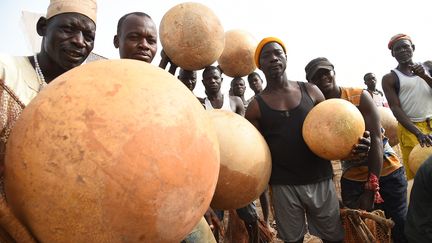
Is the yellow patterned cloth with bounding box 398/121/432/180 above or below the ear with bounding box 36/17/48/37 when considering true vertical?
below

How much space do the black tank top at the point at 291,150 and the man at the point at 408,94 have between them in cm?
211

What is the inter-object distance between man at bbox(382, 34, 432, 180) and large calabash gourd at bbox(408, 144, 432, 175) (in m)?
0.12

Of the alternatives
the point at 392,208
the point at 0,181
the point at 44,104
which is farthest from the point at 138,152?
the point at 392,208

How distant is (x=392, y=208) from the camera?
11.2 ft

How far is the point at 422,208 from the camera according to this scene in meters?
2.72

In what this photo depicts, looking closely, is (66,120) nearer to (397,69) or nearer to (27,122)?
(27,122)

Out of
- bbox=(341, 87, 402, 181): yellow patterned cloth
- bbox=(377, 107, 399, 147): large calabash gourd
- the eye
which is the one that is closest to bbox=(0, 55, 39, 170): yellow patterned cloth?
the eye

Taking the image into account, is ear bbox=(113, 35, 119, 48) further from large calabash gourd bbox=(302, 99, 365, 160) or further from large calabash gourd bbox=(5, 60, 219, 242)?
large calabash gourd bbox=(302, 99, 365, 160)

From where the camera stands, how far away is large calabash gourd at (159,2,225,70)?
2846 mm

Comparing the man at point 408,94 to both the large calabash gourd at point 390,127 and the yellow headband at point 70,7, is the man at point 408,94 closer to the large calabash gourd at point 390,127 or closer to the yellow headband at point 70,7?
the large calabash gourd at point 390,127

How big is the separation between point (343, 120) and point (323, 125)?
16cm

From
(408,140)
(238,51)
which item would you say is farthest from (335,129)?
(408,140)

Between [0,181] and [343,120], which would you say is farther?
[343,120]

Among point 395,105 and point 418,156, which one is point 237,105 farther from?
point 418,156
